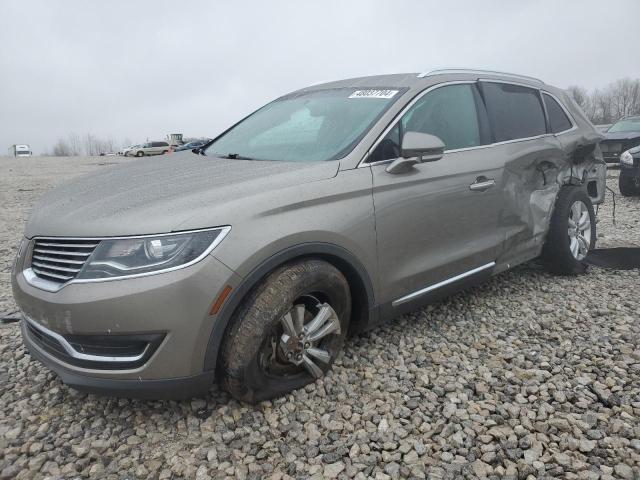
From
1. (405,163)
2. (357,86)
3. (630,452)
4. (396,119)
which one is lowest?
(630,452)

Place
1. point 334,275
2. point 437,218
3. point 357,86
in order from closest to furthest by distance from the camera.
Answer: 1. point 334,275
2. point 437,218
3. point 357,86

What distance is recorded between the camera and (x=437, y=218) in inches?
119

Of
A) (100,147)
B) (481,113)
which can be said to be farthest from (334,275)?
(100,147)

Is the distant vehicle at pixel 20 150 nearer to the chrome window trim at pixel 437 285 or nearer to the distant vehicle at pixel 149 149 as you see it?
the distant vehicle at pixel 149 149

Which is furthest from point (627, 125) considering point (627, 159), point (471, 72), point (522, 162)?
point (471, 72)

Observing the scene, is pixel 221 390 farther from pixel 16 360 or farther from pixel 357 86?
pixel 357 86

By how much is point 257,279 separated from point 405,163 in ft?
3.76

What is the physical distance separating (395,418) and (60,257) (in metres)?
1.78

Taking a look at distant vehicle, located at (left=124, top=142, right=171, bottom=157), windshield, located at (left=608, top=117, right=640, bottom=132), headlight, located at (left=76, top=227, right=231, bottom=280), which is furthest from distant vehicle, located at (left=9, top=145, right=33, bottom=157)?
headlight, located at (left=76, top=227, right=231, bottom=280)

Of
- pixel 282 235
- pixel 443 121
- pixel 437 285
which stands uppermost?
pixel 443 121

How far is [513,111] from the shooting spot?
3.88 meters

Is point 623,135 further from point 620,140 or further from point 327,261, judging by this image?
point 327,261

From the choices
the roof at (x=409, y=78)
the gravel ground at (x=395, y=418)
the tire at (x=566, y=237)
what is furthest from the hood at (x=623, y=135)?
the gravel ground at (x=395, y=418)

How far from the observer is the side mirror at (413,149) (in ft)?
8.93
